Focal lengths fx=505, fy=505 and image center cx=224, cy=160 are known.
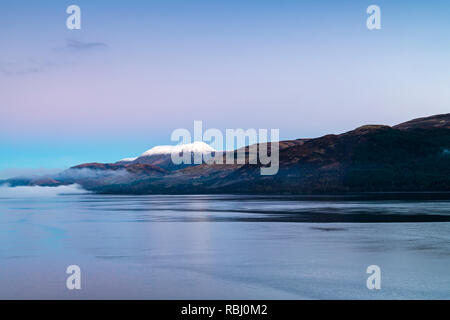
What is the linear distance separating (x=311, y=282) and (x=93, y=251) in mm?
13655

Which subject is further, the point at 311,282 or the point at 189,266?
the point at 189,266

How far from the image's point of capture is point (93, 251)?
27375 mm

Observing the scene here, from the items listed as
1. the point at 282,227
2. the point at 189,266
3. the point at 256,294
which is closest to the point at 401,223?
the point at 282,227

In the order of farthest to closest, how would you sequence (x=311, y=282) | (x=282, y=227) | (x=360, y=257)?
(x=282, y=227)
(x=360, y=257)
(x=311, y=282)
